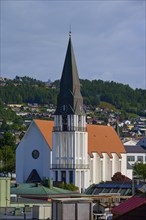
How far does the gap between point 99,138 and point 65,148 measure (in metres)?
13.2

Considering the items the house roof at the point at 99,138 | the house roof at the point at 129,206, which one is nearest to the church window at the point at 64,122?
the house roof at the point at 99,138

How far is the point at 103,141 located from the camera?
5295 inches

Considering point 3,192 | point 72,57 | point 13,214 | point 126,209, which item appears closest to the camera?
point 126,209

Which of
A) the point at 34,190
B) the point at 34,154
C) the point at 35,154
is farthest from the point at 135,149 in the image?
the point at 34,190

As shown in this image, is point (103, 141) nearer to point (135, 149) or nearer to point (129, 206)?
point (135, 149)

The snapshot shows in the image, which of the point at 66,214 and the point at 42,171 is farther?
the point at 42,171

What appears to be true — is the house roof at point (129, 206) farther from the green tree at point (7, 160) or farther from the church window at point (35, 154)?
the green tree at point (7, 160)

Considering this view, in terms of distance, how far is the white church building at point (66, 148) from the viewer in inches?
4719

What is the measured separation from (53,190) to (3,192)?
27.6 m

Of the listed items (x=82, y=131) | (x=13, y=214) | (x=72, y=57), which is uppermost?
(x=72, y=57)

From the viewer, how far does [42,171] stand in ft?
406

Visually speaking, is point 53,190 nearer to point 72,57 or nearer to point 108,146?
point 72,57

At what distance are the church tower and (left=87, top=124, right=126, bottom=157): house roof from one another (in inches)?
256

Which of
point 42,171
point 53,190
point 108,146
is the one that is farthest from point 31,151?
point 53,190
